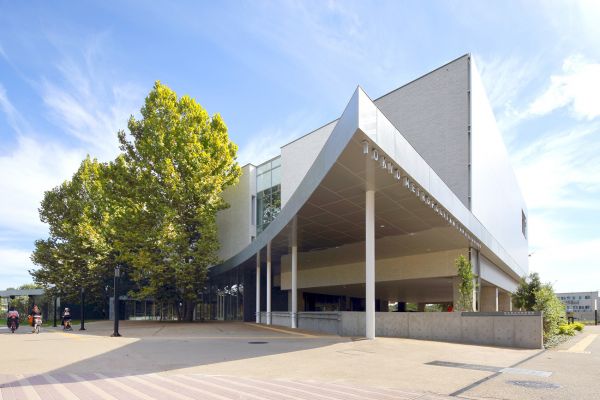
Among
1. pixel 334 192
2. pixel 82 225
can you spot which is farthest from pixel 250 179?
pixel 334 192

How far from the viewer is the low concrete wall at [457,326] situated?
18.1 m

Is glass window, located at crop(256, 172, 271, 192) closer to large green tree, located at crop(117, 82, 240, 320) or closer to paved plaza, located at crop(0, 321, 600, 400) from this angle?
large green tree, located at crop(117, 82, 240, 320)

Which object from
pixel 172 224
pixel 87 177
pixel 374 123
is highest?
pixel 87 177

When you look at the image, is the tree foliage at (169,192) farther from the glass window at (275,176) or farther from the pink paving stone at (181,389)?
the pink paving stone at (181,389)

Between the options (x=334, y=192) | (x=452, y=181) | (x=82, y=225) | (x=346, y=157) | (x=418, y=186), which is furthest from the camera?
(x=82, y=225)

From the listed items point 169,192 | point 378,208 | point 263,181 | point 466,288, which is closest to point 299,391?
point 378,208

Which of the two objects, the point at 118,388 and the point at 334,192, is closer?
the point at 118,388

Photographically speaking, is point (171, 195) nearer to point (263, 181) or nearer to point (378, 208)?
point (263, 181)

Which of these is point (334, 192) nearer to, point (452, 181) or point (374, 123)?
point (374, 123)

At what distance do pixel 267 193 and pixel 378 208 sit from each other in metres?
20.1

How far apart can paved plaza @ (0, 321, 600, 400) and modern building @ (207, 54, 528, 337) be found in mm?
5708

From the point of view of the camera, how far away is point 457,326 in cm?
1959

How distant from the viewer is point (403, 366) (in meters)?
11.6

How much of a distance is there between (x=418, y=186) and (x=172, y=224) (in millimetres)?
19353
